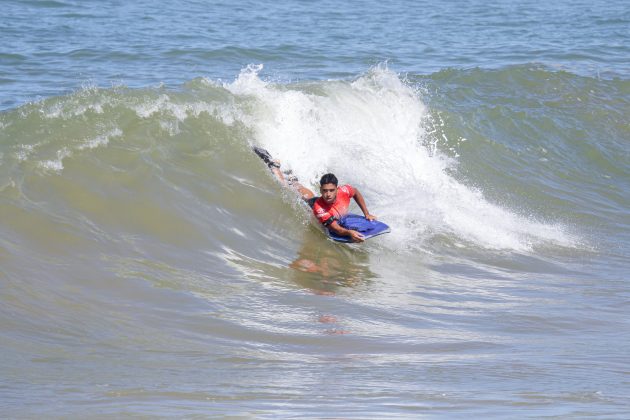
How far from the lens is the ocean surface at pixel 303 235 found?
5.48 m

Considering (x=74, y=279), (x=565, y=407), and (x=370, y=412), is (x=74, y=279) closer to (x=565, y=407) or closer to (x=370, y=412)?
(x=370, y=412)

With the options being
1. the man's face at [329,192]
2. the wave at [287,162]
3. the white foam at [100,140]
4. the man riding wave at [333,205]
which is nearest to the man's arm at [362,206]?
the man riding wave at [333,205]

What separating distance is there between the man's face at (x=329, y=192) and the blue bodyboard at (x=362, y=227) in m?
0.24

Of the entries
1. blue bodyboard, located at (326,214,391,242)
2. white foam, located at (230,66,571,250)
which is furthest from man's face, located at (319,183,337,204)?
white foam, located at (230,66,571,250)

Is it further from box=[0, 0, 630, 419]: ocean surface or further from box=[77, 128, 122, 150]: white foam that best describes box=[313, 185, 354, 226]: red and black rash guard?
box=[77, 128, 122, 150]: white foam

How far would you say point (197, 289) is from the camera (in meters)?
7.50

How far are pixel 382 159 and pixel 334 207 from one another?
3035mm

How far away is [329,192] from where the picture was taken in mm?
9430

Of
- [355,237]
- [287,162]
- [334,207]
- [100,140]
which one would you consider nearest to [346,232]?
[355,237]

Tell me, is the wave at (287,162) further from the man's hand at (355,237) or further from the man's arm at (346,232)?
the man's hand at (355,237)

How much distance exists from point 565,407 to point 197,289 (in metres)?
3.49

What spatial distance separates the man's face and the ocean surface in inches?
19.5

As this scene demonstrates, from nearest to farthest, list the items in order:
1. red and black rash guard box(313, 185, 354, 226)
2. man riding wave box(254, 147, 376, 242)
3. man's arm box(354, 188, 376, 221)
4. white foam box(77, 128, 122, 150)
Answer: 1. man riding wave box(254, 147, 376, 242)
2. red and black rash guard box(313, 185, 354, 226)
3. man's arm box(354, 188, 376, 221)
4. white foam box(77, 128, 122, 150)

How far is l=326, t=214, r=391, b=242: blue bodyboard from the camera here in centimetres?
943
